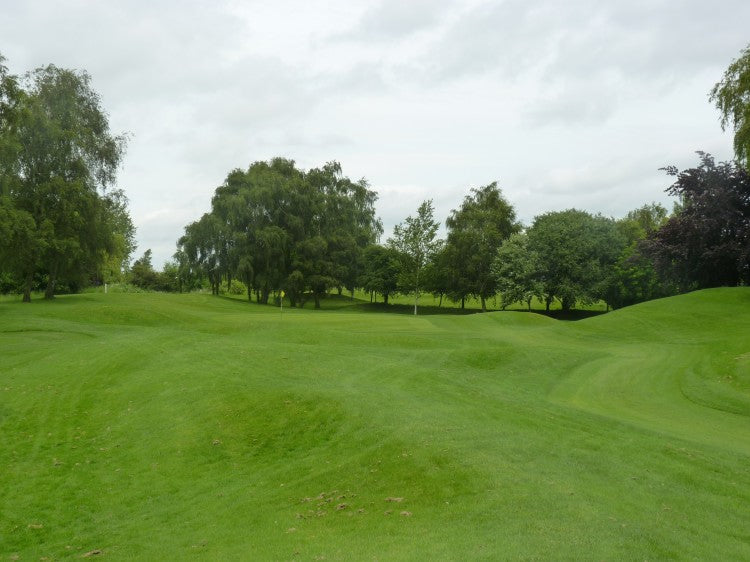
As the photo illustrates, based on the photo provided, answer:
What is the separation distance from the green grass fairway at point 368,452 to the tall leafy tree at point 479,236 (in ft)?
152

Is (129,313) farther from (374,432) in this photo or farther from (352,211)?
(352,211)

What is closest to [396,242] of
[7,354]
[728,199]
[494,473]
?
[728,199]

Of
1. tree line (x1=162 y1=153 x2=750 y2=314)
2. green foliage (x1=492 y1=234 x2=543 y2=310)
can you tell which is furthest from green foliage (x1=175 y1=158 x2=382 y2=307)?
green foliage (x1=492 y1=234 x2=543 y2=310)

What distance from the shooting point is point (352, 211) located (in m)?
86.2

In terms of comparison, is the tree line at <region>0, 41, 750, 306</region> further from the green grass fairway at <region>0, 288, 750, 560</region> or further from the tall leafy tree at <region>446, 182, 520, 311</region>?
the green grass fairway at <region>0, 288, 750, 560</region>

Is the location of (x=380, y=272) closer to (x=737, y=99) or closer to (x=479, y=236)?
(x=479, y=236)

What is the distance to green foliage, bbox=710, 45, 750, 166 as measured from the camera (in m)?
38.3

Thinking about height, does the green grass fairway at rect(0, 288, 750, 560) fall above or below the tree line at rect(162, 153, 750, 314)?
below

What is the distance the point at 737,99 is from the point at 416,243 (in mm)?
43036

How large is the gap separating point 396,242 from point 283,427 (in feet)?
210

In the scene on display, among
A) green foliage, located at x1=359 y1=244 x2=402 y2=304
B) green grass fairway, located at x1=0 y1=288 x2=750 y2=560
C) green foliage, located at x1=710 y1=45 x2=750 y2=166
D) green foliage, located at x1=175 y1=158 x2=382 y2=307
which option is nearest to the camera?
green grass fairway, located at x1=0 y1=288 x2=750 y2=560

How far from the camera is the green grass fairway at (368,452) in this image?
9141 millimetres

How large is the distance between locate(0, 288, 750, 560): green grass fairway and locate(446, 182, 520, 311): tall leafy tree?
4619 centimetres

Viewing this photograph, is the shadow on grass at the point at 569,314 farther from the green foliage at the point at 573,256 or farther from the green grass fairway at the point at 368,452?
the green grass fairway at the point at 368,452
